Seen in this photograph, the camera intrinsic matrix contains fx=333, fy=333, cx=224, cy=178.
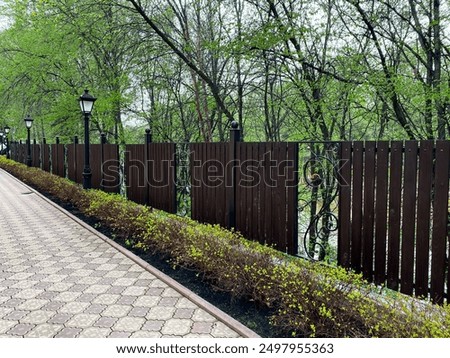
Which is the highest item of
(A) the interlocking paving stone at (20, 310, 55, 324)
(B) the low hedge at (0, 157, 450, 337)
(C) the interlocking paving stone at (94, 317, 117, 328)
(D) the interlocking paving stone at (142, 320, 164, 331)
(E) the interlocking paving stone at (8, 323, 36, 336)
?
(B) the low hedge at (0, 157, 450, 337)

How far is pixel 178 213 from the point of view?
643 centimetres

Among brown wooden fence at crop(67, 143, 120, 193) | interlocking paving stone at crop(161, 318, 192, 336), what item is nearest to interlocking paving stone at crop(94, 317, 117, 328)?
interlocking paving stone at crop(161, 318, 192, 336)

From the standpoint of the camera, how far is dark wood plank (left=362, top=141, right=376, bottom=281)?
321 centimetres

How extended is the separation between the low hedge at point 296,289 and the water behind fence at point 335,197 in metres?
0.28

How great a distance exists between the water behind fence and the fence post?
0.01 m

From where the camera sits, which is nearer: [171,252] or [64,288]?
[64,288]

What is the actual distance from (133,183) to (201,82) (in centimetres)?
508

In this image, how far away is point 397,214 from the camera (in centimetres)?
304

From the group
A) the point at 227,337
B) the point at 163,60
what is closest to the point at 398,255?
the point at 227,337

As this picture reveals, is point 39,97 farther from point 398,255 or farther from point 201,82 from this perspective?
point 398,255

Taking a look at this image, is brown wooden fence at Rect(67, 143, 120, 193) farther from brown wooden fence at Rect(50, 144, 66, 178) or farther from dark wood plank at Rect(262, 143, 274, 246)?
dark wood plank at Rect(262, 143, 274, 246)

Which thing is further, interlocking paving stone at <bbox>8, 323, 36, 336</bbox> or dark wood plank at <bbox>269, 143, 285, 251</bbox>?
dark wood plank at <bbox>269, 143, 285, 251</bbox>

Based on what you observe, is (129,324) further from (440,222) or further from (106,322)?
(440,222)

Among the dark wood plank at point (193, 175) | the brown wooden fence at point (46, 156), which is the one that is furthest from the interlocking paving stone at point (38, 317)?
the brown wooden fence at point (46, 156)
